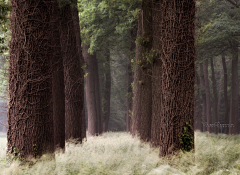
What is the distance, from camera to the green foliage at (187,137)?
5.47m

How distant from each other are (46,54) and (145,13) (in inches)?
237

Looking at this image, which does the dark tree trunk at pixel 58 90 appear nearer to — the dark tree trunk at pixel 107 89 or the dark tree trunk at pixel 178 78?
the dark tree trunk at pixel 178 78

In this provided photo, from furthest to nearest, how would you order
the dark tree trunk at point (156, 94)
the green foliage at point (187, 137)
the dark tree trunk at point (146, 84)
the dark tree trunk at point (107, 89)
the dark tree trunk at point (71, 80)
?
the dark tree trunk at point (107, 89) < the dark tree trunk at point (146, 84) < the dark tree trunk at point (71, 80) < the dark tree trunk at point (156, 94) < the green foliage at point (187, 137)

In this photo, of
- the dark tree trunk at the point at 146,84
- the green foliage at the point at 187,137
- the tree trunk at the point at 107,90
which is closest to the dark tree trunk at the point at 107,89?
the tree trunk at the point at 107,90

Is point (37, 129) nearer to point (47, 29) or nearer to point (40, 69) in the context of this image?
point (40, 69)

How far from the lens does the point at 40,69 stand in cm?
568

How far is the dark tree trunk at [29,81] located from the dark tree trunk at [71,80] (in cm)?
382

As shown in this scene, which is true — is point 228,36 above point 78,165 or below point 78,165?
above

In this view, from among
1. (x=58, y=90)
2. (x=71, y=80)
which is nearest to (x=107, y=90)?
(x=71, y=80)

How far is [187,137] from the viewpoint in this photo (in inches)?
217

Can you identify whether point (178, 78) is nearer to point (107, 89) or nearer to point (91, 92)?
point (91, 92)

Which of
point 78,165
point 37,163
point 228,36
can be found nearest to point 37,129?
point 37,163

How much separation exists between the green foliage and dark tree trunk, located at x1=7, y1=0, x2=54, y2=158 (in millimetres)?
3107

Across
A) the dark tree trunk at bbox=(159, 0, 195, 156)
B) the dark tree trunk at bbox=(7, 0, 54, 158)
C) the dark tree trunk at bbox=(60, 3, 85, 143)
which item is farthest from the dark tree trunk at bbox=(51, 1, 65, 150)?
the dark tree trunk at bbox=(159, 0, 195, 156)
